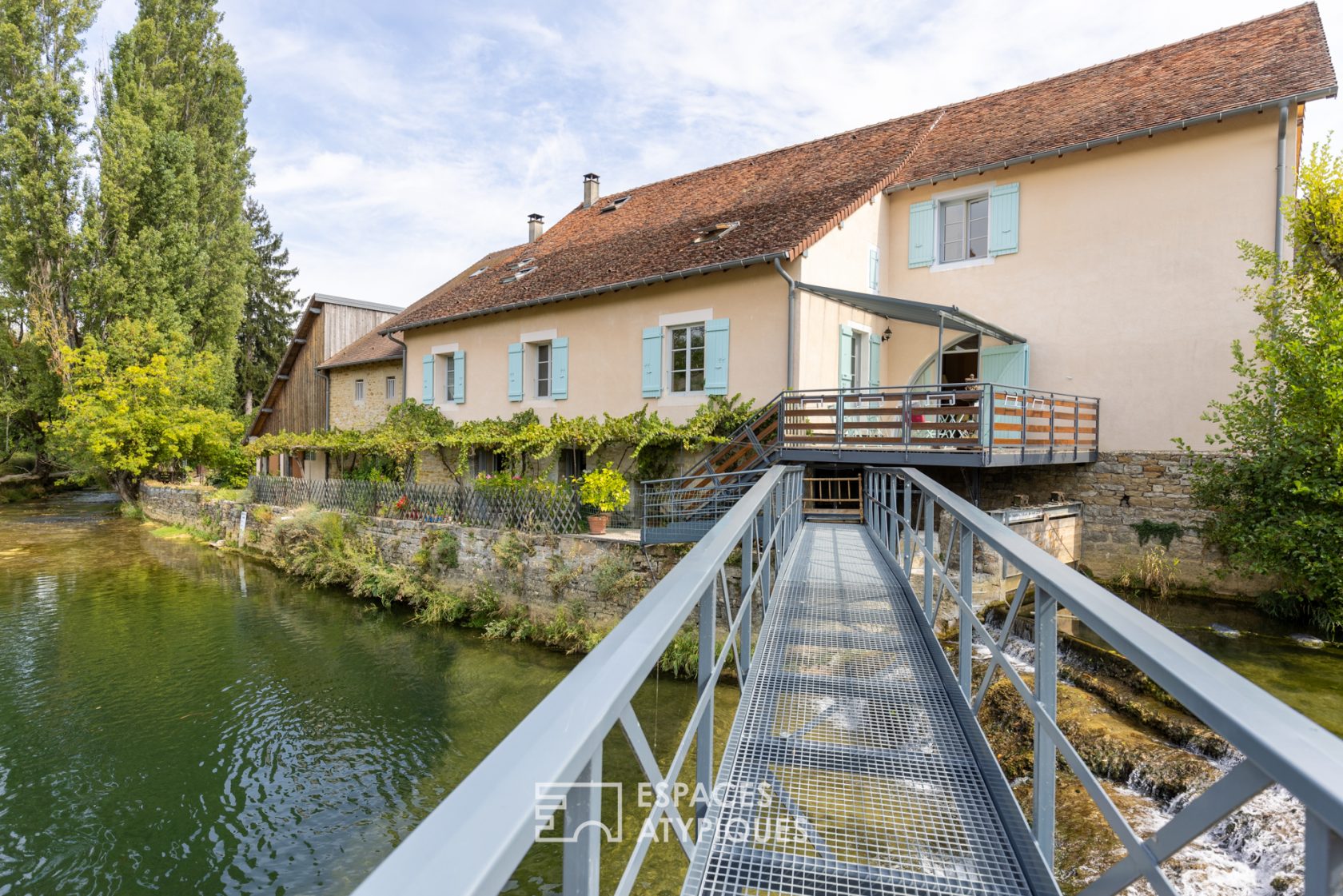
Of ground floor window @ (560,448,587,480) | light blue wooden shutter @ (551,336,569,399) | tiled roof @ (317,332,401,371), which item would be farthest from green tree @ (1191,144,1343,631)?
tiled roof @ (317,332,401,371)

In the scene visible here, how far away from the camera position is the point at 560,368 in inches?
627

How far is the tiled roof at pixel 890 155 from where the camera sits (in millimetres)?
12453

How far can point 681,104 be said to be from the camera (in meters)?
14.1

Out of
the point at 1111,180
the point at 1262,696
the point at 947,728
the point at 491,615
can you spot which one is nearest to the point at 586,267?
the point at 491,615

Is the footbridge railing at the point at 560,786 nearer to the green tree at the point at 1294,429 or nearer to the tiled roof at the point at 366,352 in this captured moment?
the green tree at the point at 1294,429

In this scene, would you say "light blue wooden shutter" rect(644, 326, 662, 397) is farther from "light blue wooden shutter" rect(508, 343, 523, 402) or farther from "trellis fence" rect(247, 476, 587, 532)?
"light blue wooden shutter" rect(508, 343, 523, 402)

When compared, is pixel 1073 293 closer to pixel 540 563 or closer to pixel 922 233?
pixel 922 233

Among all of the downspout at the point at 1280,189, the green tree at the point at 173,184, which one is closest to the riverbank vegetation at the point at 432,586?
the downspout at the point at 1280,189

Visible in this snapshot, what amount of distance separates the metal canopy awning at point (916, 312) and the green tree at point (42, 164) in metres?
25.4

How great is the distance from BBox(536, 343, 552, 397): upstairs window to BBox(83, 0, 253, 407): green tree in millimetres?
16214

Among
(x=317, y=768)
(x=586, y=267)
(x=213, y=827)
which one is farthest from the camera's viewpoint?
(x=586, y=267)

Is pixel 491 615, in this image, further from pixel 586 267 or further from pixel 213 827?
pixel 586 267

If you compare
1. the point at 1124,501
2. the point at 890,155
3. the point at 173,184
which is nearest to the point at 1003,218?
the point at 890,155

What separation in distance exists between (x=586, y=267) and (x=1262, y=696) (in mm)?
16231
